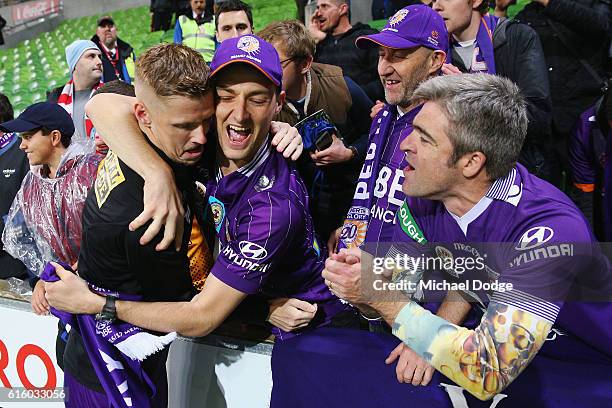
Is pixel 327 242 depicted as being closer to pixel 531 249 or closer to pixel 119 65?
pixel 531 249

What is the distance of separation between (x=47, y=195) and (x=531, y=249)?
213 centimetres

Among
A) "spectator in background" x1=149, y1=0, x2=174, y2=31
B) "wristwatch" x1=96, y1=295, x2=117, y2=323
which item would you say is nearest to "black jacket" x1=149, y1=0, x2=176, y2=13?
"spectator in background" x1=149, y1=0, x2=174, y2=31

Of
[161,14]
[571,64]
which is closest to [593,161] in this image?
[571,64]

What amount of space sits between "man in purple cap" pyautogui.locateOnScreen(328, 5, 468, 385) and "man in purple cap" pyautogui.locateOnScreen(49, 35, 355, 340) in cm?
27

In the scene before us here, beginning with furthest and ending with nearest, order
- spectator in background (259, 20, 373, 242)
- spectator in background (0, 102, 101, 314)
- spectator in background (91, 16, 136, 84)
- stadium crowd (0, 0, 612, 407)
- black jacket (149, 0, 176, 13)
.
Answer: black jacket (149, 0, 176, 13)
spectator in background (91, 16, 136, 84)
spectator in background (259, 20, 373, 242)
spectator in background (0, 102, 101, 314)
stadium crowd (0, 0, 612, 407)

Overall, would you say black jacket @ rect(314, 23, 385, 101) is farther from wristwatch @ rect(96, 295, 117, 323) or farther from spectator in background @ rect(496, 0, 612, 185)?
wristwatch @ rect(96, 295, 117, 323)

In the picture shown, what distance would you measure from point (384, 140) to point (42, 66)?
1363 cm

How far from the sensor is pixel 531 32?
10.7 ft

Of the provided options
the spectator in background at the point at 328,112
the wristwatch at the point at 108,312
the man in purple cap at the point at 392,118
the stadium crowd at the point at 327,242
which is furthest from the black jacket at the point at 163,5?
the wristwatch at the point at 108,312

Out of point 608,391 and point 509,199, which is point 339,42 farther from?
point 608,391

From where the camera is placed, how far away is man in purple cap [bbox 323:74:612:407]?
171 cm

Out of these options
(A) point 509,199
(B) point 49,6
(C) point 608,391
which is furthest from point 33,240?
(B) point 49,6

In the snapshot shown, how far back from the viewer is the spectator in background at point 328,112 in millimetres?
2879

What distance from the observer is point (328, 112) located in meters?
3.28
